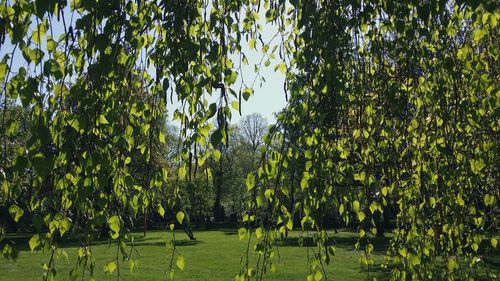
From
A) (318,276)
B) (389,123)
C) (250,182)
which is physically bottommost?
(318,276)

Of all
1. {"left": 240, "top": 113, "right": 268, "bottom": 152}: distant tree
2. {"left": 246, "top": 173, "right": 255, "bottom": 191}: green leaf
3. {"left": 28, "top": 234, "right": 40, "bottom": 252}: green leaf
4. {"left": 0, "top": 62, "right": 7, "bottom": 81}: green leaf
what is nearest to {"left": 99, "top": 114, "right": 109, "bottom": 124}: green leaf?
{"left": 0, "top": 62, "right": 7, "bottom": 81}: green leaf

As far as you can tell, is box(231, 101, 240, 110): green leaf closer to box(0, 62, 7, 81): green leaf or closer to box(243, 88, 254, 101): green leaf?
box(243, 88, 254, 101): green leaf

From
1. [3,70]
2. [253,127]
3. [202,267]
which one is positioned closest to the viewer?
[3,70]

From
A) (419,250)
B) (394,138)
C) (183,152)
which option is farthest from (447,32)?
(183,152)

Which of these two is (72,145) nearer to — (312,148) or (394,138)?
(312,148)

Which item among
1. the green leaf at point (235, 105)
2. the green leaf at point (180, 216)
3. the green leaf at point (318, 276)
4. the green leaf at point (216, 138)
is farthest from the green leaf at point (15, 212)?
the green leaf at point (318, 276)

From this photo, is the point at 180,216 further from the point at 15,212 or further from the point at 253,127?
the point at 253,127

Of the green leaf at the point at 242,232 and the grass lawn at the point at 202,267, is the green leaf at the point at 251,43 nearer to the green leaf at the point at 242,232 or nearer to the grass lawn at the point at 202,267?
the green leaf at the point at 242,232

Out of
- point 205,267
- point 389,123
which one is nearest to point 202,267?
point 205,267

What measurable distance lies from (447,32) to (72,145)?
6.96 feet

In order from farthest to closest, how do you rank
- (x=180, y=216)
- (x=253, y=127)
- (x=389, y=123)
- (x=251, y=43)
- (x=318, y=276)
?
(x=253, y=127) < (x=389, y=123) < (x=251, y=43) < (x=318, y=276) < (x=180, y=216)

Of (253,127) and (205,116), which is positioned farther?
(253,127)

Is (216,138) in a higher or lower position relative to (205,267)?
higher

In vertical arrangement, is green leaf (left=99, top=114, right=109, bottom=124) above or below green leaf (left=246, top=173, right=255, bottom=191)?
above
